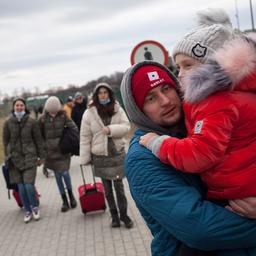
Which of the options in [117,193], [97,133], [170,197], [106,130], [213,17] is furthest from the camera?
[117,193]

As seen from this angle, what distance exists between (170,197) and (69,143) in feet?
20.5

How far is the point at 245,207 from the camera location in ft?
5.82

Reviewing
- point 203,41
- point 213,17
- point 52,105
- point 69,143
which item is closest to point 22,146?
point 69,143

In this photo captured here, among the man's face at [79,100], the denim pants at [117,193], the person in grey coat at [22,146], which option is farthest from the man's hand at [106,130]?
the man's face at [79,100]

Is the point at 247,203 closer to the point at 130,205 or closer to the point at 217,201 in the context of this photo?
the point at 217,201

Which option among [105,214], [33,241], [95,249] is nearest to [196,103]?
[95,249]

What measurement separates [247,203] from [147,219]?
46cm

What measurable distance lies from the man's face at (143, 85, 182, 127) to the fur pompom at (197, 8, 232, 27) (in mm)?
413

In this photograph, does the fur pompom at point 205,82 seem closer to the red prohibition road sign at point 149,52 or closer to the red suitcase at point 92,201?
the red suitcase at point 92,201

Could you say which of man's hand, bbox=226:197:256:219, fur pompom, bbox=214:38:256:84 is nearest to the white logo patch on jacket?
fur pompom, bbox=214:38:256:84

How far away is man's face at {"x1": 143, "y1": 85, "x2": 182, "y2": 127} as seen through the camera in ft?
6.73

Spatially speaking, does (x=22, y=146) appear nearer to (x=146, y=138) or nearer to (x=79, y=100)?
(x=79, y=100)

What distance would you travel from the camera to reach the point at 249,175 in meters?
1.75

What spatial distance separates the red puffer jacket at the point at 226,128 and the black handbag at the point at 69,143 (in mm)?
6237
